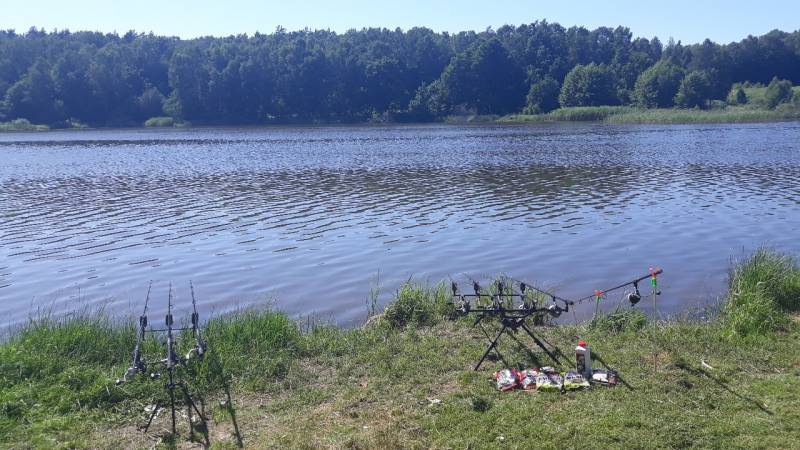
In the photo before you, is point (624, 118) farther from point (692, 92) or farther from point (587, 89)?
point (587, 89)

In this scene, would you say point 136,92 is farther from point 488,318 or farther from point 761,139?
point 488,318

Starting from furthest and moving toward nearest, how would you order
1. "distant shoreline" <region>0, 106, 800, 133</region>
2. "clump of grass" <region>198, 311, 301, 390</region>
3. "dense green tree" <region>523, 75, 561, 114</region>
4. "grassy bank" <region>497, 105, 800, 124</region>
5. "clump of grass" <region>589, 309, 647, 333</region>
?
"dense green tree" <region>523, 75, 561, 114</region> < "distant shoreline" <region>0, 106, 800, 133</region> < "grassy bank" <region>497, 105, 800, 124</region> < "clump of grass" <region>589, 309, 647, 333</region> < "clump of grass" <region>198, 311, 301, 390</region>

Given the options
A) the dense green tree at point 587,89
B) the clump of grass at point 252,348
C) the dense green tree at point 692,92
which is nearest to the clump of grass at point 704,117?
the dense green tree at point 692,92

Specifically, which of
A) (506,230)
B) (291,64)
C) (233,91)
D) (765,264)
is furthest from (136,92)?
(765,264)

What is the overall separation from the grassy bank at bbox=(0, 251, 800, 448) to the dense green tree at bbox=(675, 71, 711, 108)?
4699 inches

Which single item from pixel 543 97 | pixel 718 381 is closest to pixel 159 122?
pixel 543 97

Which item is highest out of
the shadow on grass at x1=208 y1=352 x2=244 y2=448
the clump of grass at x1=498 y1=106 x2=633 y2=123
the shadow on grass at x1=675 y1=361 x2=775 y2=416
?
the shadow on grass at x1=675 y1=361 x2=775 y2=416

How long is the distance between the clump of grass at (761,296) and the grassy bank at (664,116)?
8385cm

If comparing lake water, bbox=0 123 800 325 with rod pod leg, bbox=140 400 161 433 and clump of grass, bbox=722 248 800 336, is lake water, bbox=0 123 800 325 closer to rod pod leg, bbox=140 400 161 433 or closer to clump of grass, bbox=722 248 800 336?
clump of grass, bbox=722 248 800 336

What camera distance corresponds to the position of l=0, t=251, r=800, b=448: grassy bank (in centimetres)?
721

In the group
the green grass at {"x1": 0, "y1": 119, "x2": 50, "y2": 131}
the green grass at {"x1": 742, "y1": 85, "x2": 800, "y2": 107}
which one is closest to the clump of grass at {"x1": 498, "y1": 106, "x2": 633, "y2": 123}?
the green grass at {"x1": 742, "y1": 85, "x2": 800, "y2": 107}

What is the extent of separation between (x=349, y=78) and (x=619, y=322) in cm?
14230

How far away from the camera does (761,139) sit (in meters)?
57.0

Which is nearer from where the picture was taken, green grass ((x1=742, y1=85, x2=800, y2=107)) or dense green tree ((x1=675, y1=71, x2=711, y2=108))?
green grass ((x1=742, y1=85, x2=800, y2=107))
